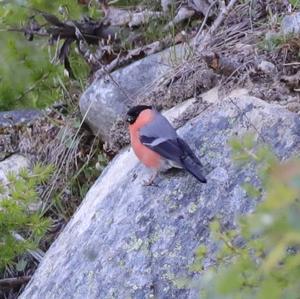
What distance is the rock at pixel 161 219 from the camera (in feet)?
11.6

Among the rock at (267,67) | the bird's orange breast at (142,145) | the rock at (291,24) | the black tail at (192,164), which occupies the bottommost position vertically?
the rock at (291,24)

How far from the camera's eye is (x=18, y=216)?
4.31 meters

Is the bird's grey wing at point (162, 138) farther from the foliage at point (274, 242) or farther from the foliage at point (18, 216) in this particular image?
the foliage at point (274, 242)

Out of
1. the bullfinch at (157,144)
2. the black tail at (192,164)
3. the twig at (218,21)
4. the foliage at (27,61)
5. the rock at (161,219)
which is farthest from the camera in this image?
the foliage at (27,61)

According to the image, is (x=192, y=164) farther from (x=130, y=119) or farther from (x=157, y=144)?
(x=130, y=119)

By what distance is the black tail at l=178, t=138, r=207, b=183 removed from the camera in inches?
146

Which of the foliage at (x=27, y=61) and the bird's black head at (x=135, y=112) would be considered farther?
the foliage at (x=27, y=61)

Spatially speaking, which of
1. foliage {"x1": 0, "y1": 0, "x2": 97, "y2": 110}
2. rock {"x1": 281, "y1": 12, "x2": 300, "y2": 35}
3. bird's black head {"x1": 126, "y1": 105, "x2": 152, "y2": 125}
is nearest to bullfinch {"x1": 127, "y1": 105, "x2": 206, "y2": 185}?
bird's black head {"x1": 126, "y1": 105, "x2": 152, "y2": 125}

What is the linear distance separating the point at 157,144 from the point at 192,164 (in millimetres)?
390

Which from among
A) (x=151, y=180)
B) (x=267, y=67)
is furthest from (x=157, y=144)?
(x=267, y=67)

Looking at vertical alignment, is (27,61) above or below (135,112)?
below

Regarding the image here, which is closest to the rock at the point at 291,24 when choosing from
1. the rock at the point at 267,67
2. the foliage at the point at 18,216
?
the rock at the point at 267,67

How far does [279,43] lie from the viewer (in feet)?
14.7

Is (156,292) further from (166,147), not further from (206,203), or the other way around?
(166,147)
